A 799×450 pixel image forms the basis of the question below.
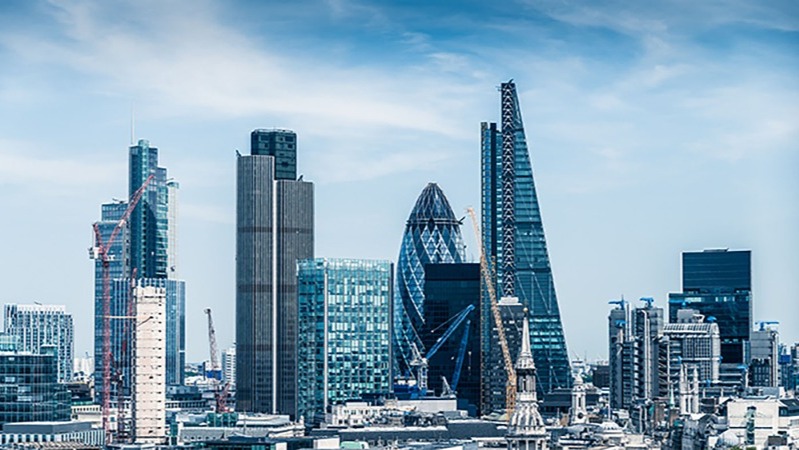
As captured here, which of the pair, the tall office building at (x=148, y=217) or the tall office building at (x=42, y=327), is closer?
the tall office building at (x=42, y=327)

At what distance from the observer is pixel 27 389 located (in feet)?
256

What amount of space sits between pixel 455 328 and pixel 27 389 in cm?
3729

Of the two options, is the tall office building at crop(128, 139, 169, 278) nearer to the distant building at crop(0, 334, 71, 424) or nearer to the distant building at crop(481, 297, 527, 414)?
the distant building at crop(481, 297, 527, 414)

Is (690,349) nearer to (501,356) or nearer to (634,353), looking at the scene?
(634,353)

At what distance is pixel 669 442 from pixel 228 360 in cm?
5801

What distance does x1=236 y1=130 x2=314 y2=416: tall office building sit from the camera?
347 feet

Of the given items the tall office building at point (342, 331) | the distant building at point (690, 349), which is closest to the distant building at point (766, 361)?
the distant building at point (690, 349)

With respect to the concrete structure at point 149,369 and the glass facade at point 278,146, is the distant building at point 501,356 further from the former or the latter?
the concrete structure at point 149,369

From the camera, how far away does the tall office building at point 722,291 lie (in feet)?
374

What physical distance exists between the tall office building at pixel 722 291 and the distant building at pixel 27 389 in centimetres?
4214

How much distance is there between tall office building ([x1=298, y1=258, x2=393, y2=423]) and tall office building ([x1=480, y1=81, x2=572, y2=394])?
10.1 meters

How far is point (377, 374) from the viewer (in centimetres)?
9994

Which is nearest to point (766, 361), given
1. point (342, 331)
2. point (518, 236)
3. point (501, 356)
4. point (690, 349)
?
point (690, 349)

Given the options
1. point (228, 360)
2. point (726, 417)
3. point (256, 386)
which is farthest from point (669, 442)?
point (228, 360)
